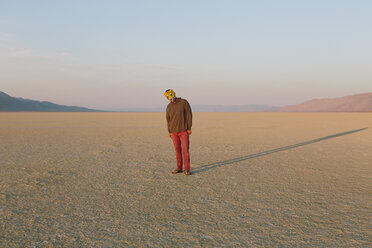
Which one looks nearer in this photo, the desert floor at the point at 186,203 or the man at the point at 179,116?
the desert floor at the point at 186,203

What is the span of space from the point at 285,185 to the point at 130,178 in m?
3.47

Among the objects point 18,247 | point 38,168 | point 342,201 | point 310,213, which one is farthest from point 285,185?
point 38,168

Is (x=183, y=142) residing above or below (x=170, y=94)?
below

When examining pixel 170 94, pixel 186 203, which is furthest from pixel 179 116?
pixel 186 203

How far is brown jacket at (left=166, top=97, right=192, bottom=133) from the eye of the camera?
641 cm

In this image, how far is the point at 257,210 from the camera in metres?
4.39

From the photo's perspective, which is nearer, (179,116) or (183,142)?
(179,116)

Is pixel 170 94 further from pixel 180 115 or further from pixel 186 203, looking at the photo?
pixel 186 203

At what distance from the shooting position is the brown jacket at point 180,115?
641 centimetres

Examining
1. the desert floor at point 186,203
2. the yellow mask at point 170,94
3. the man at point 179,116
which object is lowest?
the desert floor at point 186,203

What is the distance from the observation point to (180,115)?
6.40 metres

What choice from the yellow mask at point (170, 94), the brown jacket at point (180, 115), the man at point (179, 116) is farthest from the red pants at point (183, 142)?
the yellow mask at point (170, 94)

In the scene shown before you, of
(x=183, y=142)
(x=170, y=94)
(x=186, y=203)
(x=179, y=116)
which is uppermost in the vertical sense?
(x=170, y=94)

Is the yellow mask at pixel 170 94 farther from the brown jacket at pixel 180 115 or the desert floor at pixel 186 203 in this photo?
the desert floor at pixel 186 203
